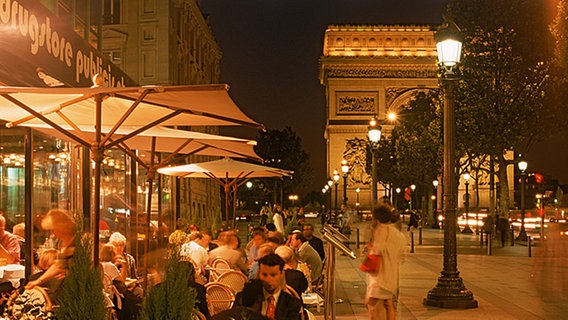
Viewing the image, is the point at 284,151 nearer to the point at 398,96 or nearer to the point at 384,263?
the point at 398,96

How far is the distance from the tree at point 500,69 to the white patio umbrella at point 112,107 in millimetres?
26102

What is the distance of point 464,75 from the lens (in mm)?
34375

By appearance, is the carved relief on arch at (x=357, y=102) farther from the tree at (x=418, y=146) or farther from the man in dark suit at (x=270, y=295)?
the man in dark suit at (x=270, y=295)

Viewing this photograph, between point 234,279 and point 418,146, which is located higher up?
point 418,146

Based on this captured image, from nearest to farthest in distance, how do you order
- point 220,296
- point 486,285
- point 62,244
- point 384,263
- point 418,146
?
point 62,244 < point 220,296 < point 384,263 < point 486,285 < point 418,146

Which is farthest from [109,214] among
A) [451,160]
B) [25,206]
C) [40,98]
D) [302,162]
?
[302,162]

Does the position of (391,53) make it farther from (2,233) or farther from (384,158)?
(2,233)

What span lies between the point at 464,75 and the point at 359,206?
5109 cm

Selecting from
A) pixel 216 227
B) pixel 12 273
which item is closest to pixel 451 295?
pixel 216 227

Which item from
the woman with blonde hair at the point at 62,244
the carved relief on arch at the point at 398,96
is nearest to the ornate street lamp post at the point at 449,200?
the woman with blonde hair at the point at 62,244

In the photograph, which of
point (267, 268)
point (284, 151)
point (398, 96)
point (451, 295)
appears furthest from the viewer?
point (398, 96)

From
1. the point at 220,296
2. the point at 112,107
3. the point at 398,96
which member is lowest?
the point at 220,296

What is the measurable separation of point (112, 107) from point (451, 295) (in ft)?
25.9

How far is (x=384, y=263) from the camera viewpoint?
9.73 metres
